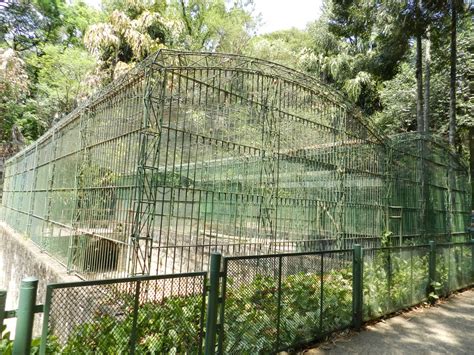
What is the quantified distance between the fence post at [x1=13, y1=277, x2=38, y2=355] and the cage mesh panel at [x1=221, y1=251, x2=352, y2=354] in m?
1.67

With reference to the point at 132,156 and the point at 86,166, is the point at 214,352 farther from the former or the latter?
the point at 86,166

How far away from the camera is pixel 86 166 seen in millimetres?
6707

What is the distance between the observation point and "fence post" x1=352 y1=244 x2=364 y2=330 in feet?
15.6

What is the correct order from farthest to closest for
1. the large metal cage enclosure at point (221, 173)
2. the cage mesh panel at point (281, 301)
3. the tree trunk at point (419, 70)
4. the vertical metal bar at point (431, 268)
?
the tree trunk at point (419, 70)
the vertical metal bar at point (431, 268)
the large metal cage enclosure at point (221, 173)
the cage mesh panel at point (281, 301)

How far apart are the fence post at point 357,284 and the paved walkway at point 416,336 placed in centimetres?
23

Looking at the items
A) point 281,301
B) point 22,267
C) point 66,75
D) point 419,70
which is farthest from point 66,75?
point 281,301

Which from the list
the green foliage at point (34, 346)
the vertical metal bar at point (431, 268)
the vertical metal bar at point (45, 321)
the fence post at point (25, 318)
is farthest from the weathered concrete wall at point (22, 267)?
the vertical metal bar at point (431, 268)

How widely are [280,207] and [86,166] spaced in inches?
166

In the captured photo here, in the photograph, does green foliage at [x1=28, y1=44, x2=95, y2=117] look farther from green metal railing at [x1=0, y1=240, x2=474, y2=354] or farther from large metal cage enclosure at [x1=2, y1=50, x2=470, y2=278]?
green metal railing at [x1=0, y1=240, x2=474, y2=354]

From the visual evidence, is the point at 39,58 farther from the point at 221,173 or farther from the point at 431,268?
the point at 431,268

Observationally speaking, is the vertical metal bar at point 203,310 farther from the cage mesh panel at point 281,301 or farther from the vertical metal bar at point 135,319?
the vertical metal bar at point 135,319

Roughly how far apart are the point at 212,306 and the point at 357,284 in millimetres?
2606

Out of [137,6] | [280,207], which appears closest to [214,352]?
[280,207]

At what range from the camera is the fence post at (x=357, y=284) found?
476cm
